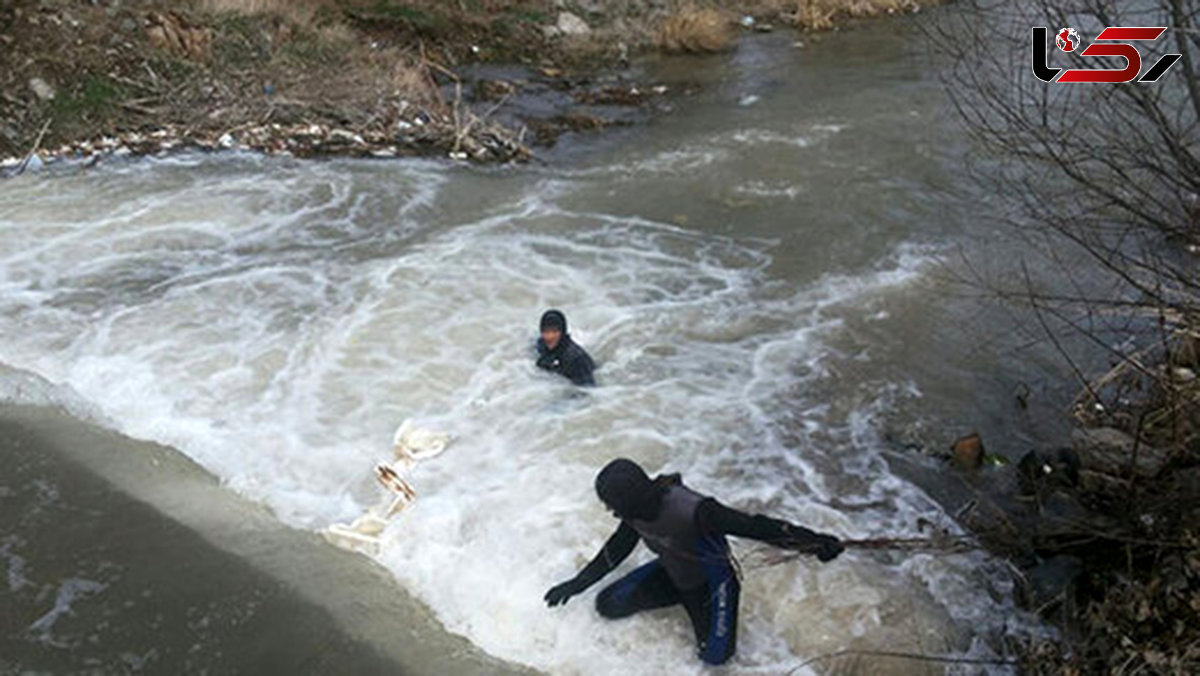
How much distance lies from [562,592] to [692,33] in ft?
44.8

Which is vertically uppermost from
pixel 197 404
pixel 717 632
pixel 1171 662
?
pixel 1171 662

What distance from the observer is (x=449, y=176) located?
38.4ft

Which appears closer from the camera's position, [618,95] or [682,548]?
[682,548]

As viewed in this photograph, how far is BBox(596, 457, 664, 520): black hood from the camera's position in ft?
15.1

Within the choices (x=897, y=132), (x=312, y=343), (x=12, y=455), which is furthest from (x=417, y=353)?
(x=897, y=132)

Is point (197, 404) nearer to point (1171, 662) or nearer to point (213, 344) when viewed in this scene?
point (213, 344)

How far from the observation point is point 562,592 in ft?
16.5

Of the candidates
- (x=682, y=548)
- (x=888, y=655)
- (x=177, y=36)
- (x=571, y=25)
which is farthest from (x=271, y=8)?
(x=888, y=655)

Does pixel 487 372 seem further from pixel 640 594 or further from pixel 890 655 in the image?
pixel 890 655

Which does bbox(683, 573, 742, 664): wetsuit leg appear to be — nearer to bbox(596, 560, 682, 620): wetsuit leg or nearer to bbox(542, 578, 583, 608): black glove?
bbox(596, 560, 682, 620): wetsuit leg

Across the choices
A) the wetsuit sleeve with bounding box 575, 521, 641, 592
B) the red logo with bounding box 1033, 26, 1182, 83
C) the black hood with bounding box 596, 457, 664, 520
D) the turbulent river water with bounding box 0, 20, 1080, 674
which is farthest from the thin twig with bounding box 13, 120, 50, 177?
the red logo with bounding box 1033, 26, 1182, 83

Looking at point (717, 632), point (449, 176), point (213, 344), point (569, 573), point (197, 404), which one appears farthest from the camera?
point (449, 176)

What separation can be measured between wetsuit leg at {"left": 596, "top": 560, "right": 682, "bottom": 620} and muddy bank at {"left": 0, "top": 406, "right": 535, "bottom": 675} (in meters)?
0.63

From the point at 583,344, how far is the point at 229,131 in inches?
261
